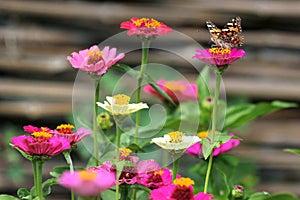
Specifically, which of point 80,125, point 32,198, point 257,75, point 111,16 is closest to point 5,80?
point 111,16

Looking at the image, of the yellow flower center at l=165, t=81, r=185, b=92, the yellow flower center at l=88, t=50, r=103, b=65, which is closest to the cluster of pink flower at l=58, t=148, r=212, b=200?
the yellow flower center at l=88, t=50, r=103, b=65

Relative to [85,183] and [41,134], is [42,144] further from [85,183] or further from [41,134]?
[85,183]

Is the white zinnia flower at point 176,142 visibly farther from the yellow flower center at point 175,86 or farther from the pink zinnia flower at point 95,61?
the yellow flower center at point 175,86

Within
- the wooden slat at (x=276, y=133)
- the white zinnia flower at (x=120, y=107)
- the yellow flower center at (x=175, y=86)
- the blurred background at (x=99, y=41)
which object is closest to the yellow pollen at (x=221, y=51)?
the white zinnia flower at (x=120, y=107)

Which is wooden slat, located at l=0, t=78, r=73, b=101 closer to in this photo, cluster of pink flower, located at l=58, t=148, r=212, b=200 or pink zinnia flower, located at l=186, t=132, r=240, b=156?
pink zinnia flower, located at l=186, t=132, r=240, b=156

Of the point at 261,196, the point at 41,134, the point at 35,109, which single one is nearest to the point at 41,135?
the point at 41,134

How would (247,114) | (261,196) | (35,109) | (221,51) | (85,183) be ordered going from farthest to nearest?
(35,109)
(247,114)
(261,196)
(221,51)
(85,183)
